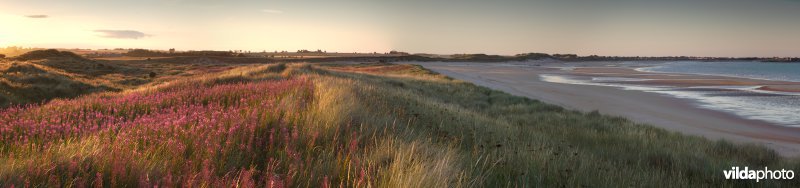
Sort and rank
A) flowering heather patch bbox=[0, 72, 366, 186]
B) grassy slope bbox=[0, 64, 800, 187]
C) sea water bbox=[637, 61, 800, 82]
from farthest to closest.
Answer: sea water bbox=[637, 61, 800, 82] < grassy slope bbox=[0, 64, 800, 187] < flowering heather patch bbox=[0, 72, 366, 186]

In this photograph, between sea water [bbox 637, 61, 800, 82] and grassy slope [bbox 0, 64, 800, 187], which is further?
sea water [bbox 637, 61, 800, 82]

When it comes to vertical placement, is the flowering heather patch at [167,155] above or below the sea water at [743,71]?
above

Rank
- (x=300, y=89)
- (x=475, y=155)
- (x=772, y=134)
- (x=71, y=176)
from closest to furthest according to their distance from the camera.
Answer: (x=71, y=176)
(x=475, y=155)
(x=300, y=89)
(x=772, y=134)

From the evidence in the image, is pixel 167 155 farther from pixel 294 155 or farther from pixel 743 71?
pixel 743 71

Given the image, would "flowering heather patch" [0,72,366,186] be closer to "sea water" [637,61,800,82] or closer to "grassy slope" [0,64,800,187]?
"grassy slope" [0,64,800,187]

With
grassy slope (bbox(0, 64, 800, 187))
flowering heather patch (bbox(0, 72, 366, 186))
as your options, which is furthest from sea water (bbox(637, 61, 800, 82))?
flowering heather patch (bbox(0, 72, 366, 186))

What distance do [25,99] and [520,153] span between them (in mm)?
22613

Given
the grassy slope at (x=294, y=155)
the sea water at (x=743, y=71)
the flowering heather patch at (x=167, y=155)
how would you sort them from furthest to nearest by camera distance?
the sea water at (x=743, y=71), the grassy slope at (x=294, y=155), the flowering heather patch at (x=167, y=155)

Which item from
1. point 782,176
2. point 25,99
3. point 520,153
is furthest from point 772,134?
point 25,99

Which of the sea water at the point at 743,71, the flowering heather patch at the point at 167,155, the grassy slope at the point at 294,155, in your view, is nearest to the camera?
the flowering heather patch at the point at 167,155

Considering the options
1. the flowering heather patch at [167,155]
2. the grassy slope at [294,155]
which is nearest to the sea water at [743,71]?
the grassy slope at [294,155]

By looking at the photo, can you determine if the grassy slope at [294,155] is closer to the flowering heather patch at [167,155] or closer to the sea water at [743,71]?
the flowering heather patch at [167,155]

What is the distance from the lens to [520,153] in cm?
573

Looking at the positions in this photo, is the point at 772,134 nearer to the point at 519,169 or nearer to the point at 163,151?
the point at 519,169
